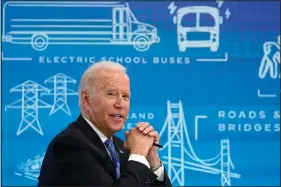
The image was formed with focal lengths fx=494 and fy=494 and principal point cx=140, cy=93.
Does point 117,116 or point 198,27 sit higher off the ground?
point 198,27

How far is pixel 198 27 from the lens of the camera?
3.55 metres

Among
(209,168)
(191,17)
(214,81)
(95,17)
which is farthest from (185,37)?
(209,168)

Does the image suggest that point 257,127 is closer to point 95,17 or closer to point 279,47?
point 279,47

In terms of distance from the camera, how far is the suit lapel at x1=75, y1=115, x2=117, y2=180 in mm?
1729

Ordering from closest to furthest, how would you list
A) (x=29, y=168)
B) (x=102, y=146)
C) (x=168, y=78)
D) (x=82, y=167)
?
(x=82, y=167), (x=102, y=146), (x=29, y=168), (x=168, y=78)

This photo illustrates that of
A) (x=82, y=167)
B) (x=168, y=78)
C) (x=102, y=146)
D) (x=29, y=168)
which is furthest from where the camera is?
(x=168, y=78)

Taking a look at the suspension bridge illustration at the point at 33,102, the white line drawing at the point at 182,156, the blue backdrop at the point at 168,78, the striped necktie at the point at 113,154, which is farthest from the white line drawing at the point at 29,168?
the striped necktie at the point at 113,154

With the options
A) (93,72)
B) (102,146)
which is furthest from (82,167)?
(93,72)

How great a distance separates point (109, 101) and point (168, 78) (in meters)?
1.72

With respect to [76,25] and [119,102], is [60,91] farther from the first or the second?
[119,102]

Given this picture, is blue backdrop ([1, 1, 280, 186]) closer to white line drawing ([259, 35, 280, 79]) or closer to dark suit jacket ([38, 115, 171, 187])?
white line drawing ([259, 35, 280, 79])

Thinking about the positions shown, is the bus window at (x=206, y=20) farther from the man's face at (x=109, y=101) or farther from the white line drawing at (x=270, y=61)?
the man's face at (x=109, y=101)

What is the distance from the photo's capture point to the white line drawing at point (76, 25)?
11.3ft

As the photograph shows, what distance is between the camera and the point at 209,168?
3.49 m
